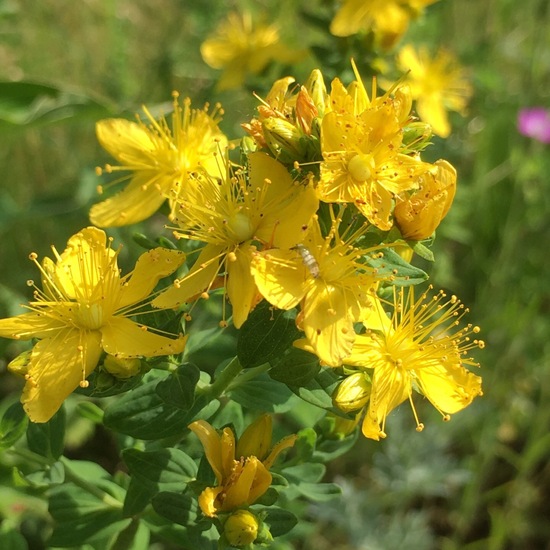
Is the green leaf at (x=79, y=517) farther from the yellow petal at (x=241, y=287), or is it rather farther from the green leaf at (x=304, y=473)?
the yellow petal at (x=241, y=287)

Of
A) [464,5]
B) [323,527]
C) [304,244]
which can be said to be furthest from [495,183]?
[304,244]

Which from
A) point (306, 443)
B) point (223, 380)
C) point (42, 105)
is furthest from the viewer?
point (42, 105)

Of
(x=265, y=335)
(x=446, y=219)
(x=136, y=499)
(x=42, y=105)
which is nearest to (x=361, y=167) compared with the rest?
(x=265, y=335)

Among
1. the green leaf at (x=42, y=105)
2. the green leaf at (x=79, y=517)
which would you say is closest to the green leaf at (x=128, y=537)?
the green leaf at (x=79, y=517)

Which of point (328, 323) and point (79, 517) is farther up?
point (328, 323)

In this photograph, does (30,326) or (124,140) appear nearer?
(30,326)

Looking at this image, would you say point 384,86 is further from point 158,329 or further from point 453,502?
point 453,502

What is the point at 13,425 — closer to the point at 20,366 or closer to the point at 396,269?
the point at 20,366
